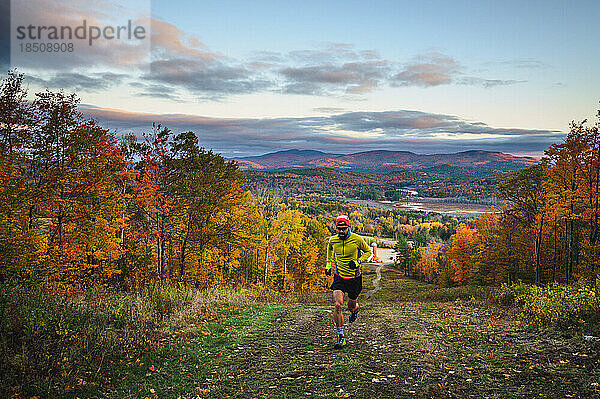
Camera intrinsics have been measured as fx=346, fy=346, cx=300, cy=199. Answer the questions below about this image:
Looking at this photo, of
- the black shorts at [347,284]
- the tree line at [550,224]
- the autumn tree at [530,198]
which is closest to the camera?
the black shorts at [347,284]

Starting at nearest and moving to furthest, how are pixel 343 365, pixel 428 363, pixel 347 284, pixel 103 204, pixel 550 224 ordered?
pixel 428 363 → pixel 343 365 → pixel 347 284 → pixel 103 204 → pixel 550 224

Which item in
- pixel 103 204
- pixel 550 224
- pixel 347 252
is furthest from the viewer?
pixel 550 224

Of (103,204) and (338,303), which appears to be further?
(103,204)

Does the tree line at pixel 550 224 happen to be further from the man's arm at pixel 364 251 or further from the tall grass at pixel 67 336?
the tall grass at pixel 67 336

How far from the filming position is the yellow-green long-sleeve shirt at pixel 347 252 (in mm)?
8766

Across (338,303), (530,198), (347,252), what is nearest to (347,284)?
(338,303)

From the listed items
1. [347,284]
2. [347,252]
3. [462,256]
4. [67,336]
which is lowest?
[462,256]

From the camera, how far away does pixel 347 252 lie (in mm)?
8789

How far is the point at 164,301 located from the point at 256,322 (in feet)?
11.0

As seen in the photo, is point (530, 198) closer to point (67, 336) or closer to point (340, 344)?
point (340, 344)

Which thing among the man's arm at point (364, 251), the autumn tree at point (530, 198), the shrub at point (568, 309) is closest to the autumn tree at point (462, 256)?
the autumn tree at point (530, 198)

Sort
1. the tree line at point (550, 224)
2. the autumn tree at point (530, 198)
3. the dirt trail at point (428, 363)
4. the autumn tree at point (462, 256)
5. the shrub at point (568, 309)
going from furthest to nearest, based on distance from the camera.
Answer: the autumn tree at point (462, 256) → the autumn tree at point (530, 198) → the tree line at point (550, 224) → the shrub at point (568, 309) → the dirt trail at point (428, 363)

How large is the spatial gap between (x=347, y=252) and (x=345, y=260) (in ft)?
0.70

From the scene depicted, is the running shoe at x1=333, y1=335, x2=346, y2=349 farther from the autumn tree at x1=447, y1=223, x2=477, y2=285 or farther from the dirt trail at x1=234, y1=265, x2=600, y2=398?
the autumn tree at x1=447, y1=223, x2=477, y2=285
